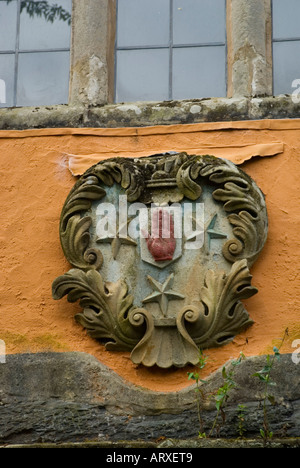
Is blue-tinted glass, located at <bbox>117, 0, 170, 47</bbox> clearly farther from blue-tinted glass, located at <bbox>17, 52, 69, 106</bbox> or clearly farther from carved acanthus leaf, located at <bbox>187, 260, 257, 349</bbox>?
carved acanthus leaf, located at <bbox>187, 260, 257, 349</bbox>

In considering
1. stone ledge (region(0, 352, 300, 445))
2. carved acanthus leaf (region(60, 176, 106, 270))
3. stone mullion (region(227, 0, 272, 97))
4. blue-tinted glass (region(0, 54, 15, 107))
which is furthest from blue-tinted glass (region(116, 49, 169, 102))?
stone ledge (region(0, 352, 300, 445))

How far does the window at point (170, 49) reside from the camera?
675 centimetres

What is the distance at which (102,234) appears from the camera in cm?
621

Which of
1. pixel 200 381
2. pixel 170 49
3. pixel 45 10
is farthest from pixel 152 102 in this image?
pixel 200 381

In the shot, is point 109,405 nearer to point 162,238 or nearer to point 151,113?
point 162,238

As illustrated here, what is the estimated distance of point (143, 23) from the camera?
689 cm

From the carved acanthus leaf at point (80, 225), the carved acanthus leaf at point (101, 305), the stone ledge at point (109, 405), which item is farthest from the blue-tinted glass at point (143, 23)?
the stone ledge at point (109, 405)

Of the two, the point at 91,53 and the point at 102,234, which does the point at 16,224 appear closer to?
the point at 102,234

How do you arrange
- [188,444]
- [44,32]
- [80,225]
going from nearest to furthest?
[188,444], [80,225], [44,32]

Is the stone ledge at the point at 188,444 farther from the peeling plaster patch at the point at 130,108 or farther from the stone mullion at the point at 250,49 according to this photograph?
the stone mullion at the point at 250,49

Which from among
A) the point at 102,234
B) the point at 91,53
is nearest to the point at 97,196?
the point at 102,234

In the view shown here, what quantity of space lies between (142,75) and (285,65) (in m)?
0.71

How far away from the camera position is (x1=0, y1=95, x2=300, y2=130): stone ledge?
6484mm

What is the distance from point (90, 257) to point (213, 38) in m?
1.39
